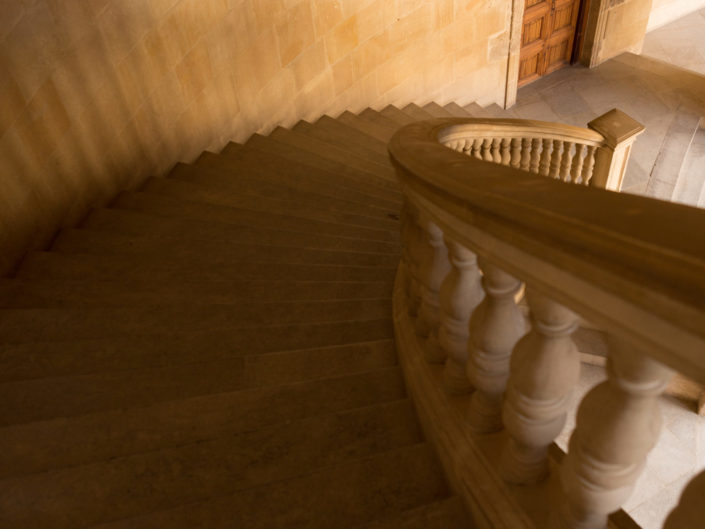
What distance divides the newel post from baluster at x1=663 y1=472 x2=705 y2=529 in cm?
457

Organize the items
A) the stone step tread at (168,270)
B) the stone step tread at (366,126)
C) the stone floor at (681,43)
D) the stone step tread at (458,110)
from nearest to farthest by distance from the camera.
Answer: the stone step tread at (168,270) → the stone step tread at (366,126) → the stone step tread at (458,110) → the stone floor at (681,43)

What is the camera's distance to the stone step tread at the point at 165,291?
275 cm

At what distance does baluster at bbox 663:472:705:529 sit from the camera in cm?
80

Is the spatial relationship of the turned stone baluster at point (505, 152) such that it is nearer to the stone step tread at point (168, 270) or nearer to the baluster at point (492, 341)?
the stone step tread at point (168, 270)

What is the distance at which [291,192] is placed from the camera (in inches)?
157

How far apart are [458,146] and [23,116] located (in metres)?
2.59

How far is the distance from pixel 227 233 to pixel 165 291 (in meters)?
0.69

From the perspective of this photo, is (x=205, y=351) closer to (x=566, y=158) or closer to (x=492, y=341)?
(x=492, y=341)

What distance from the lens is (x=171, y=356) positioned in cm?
234

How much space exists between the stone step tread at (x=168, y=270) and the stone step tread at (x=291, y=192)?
0.73m

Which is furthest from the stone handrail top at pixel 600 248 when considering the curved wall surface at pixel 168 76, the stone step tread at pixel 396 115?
the stone step tread at pixel 396 115

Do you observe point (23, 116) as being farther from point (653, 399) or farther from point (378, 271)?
point (653, 399)

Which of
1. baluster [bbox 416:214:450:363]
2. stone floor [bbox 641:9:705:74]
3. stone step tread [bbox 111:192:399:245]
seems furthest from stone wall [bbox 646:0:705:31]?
baluster [bbox 416:214:450:363]

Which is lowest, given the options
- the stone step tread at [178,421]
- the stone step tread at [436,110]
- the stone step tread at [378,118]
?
the stone step tread at [436,110]
